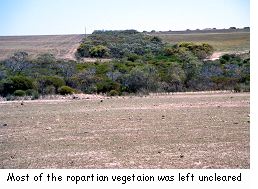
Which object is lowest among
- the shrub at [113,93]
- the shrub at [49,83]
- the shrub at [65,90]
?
the shrub at [113,93]

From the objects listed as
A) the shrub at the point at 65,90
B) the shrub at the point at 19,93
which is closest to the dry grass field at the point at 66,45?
the shrub at the point at 65,90

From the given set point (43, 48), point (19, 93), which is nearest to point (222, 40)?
point (43, 48)

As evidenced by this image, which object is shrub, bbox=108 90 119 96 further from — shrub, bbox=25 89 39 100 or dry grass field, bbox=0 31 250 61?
dry grass field, bbox=0 31 250 61

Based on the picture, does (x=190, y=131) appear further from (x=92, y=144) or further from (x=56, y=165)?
(x=56, y=165)

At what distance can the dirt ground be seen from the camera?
11.7 m

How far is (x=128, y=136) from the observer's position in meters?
15.2

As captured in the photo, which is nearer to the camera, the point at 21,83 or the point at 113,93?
the point at 113,93

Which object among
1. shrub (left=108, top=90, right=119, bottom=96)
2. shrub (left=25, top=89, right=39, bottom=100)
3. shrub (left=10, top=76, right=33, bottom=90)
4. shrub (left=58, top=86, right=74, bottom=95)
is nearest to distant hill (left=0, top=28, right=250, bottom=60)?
shrub (left=10, top=76, right=33, bottom=90)

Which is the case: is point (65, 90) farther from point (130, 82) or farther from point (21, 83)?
point (130, 82)

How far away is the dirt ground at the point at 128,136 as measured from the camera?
11711mm

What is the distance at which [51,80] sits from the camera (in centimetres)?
3525

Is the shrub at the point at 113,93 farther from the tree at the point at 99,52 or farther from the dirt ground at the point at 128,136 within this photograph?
the tree at the point at 99,52
